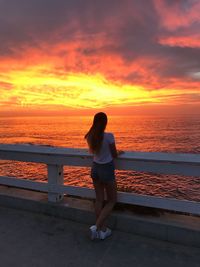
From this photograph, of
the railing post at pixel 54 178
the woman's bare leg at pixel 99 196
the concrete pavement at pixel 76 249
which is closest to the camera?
the concrete pavement at pixel 76 249

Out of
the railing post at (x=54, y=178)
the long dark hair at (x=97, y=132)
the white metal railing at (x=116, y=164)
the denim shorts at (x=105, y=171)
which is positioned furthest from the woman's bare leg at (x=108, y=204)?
the railing post at (x=54, y=178)

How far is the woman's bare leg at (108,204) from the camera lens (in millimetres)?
4008

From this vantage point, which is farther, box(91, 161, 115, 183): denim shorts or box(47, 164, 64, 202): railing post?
box(47, 164, 64, 202): railing post

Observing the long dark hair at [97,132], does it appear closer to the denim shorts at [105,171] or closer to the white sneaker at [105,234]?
the denim shorts at [105,171]

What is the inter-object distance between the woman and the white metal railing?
0.78 feet

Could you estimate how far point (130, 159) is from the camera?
4078 mm

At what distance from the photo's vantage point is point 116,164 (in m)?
4.21

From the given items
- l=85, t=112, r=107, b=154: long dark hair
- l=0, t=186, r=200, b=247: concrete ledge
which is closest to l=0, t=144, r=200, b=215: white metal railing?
l=0, t=186, r=200, b=247: concrete ledge

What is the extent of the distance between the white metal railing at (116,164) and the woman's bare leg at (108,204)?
24 cm

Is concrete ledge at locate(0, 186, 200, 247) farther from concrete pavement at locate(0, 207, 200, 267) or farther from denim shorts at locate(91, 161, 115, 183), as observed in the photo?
denim shorts at locate(91, 161, 115, 183)

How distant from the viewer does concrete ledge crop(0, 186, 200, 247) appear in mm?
3826

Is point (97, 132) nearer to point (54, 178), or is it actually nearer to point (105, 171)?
point (105, 171)

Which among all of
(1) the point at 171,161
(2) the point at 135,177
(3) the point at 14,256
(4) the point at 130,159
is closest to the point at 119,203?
(4) the point at 130,159

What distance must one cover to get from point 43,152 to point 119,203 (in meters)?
1.57
